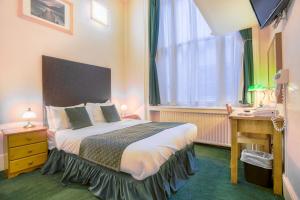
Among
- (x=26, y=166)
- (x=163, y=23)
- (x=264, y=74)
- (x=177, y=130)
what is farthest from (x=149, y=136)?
(x=163, y=23)

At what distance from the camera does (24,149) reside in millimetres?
2363

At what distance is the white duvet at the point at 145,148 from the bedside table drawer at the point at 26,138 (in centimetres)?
18

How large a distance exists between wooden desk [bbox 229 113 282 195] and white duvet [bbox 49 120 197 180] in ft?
2.11

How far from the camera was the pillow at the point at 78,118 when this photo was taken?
2.73 meters

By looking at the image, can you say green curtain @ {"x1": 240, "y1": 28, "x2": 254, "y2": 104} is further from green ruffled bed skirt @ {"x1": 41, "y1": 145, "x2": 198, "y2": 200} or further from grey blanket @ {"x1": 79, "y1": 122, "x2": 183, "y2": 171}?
grey blanket @ {"x1": 79, "y1": 122, "x2": 183, "y2": 171}

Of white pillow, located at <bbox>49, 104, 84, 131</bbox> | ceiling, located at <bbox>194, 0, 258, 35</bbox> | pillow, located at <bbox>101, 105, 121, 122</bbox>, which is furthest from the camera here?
pillow, located at <bbox>101, 105, 121, 122</bbox>

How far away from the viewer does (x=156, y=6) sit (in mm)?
4293

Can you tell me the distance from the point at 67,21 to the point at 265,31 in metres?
3.72

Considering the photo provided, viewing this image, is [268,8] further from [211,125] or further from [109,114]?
[109,114]

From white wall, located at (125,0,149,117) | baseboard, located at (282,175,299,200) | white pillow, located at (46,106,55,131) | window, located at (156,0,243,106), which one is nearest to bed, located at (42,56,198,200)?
white pillow, located at (46,106,55,131)

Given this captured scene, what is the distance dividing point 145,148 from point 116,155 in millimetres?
312

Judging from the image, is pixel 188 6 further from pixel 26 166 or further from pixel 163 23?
pixel 26 166

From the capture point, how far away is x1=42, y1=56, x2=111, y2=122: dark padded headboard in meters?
3.02

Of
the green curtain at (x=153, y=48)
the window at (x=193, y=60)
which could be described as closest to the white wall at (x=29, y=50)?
the green curtain at (x=153, y=48)
